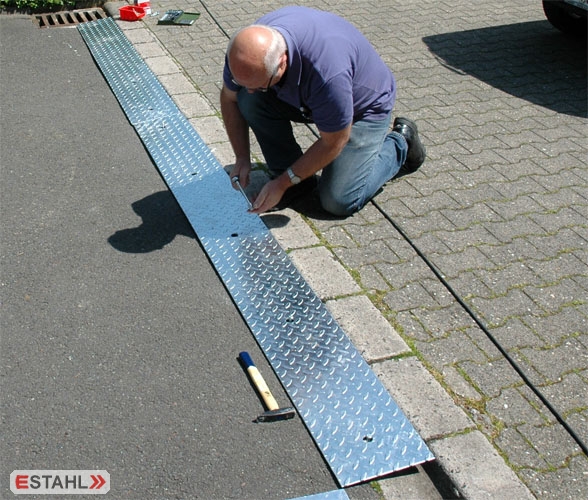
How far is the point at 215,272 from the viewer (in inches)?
143

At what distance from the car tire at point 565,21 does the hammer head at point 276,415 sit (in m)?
5.14

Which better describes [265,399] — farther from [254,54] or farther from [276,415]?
[254,54]

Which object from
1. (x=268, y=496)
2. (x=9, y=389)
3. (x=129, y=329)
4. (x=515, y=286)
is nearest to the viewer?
(x=268, y=496)

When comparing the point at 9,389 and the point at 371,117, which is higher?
the point at 371,117

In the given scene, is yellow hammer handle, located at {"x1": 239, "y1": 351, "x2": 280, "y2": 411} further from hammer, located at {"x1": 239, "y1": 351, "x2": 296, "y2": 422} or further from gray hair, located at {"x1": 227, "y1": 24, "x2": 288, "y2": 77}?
gray hair, located at {"x1": 227, "y1": 24, "x2": 288, "y2": 77}

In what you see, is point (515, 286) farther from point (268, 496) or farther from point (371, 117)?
point (268, 496)

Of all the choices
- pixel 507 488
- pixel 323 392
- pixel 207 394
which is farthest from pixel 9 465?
pixel 507 488

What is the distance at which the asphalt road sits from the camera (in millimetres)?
2641

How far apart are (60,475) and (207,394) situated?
65 cm

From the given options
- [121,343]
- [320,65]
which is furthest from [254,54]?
[121,343]

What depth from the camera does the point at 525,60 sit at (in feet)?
20.4

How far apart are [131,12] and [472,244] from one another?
4347mm

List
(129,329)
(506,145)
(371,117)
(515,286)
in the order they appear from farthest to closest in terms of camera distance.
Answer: (506,145), (371,117), (515,286), (129,329)

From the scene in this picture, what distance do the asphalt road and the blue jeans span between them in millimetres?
699
